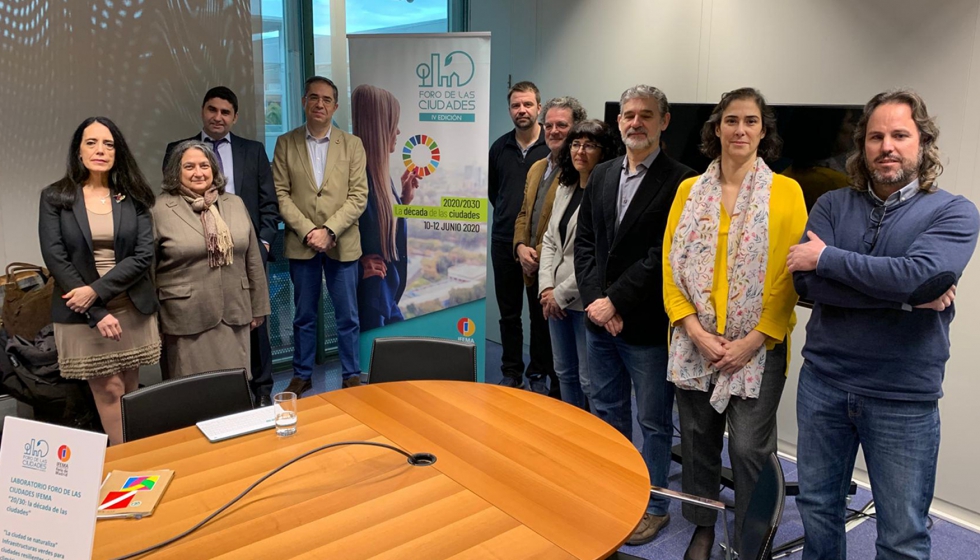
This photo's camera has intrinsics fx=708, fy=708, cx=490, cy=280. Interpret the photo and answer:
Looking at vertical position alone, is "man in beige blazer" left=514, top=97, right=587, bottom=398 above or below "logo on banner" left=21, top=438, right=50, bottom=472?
above

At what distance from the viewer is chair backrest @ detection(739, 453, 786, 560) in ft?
4.99

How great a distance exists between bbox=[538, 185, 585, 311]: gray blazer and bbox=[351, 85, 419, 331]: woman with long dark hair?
130 cm

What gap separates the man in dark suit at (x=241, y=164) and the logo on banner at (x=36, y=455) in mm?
2887

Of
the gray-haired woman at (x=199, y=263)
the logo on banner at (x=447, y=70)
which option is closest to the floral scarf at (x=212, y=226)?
the gray-haired woman at (x=199, y=263)

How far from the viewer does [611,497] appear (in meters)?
1.86

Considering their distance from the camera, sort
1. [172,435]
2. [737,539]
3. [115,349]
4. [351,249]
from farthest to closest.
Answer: [351,249] → [115,349] → [737,539] → [172,435]

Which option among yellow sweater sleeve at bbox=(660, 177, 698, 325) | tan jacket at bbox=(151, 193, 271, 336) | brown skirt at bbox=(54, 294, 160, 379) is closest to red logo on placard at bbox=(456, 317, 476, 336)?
tan jacket at bbox=(151, 193, 271, 336)

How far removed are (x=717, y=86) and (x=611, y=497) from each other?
9.45ft

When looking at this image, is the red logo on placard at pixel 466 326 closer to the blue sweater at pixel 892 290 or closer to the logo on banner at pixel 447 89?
the logo on banner at pixel 447 89

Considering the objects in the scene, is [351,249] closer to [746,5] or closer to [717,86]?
[717,86]

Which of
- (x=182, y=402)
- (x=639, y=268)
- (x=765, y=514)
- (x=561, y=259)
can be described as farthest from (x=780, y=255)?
(x=182, y=402)

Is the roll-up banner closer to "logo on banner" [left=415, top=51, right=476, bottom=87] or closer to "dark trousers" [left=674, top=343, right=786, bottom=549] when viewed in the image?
"logo on banner" [left=415, top=51, right=476, bottom=87]

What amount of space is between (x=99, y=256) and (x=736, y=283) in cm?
277

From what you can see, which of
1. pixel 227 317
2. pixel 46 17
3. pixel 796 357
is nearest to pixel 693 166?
pixel 796 357
